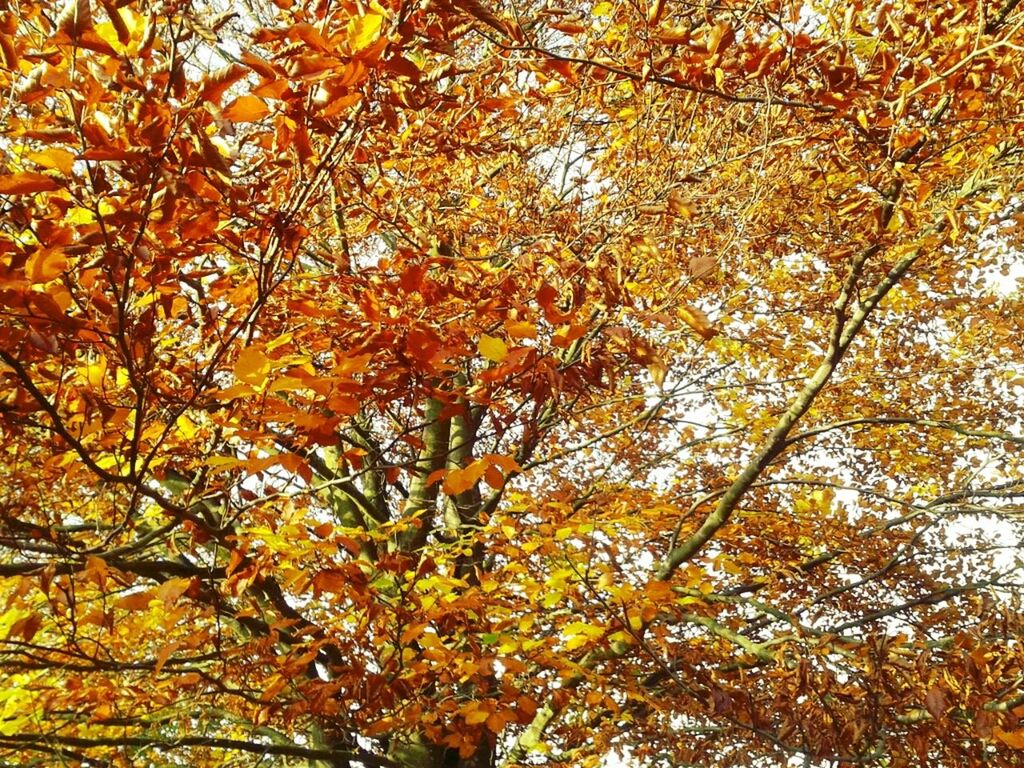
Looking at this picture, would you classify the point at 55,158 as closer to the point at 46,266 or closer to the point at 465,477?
the point at 46,266

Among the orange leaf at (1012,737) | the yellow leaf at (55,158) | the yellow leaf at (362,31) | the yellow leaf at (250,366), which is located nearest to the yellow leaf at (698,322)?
the yellow leaf at (362,31)

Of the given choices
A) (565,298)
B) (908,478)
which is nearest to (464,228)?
(565,298)

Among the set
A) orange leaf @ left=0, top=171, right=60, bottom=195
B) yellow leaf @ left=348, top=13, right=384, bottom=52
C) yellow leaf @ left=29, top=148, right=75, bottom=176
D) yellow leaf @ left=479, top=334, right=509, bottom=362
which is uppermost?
yellow leaf @ left=348, top=13, right=384, bottom=52

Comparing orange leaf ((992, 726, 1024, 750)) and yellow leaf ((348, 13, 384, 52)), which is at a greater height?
yellow leaf ((348, 13, 384, 52))

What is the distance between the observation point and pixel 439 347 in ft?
11.7

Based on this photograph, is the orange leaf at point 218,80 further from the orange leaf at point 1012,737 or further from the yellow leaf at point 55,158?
the orange leaf at point 1012,737

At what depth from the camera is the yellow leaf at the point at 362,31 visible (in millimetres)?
2311

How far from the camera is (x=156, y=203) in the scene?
9.89ft

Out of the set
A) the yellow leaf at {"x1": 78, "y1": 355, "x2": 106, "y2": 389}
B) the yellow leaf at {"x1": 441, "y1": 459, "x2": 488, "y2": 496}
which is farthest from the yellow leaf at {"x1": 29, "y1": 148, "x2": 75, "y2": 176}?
the yellow leaf at {"x1": 441, "y1": 459, "x2": 488, "y2": 496}

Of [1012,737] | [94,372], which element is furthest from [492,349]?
[1012,737]

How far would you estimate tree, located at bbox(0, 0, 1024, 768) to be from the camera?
2.84 m

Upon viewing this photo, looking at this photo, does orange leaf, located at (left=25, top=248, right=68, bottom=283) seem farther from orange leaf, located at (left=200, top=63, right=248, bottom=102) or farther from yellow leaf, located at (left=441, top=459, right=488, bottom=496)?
yellow leaf, located at (left=441, top=459, right=488, bottom=496)

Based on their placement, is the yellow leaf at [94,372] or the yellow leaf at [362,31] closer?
the yellow leaf at [362,31]

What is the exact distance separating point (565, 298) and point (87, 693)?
4368 mm
